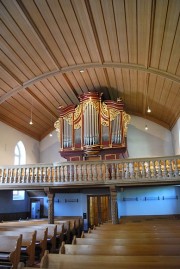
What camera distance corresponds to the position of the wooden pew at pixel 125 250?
15.7 feet

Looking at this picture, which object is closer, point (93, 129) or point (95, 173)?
point (95, 173)

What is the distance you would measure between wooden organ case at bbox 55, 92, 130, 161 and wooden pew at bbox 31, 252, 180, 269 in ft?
28.5

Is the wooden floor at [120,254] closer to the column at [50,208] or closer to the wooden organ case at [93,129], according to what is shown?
the column at [50,208]

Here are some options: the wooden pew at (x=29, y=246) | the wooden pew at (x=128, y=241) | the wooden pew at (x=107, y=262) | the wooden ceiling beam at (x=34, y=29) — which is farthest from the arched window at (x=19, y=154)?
the wooden pew at (x=107, y=262)

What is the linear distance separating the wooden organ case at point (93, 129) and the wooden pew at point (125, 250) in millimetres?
7756

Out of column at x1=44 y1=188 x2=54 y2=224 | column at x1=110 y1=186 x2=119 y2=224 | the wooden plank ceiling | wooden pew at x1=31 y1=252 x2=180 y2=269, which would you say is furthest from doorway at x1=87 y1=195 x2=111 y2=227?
wooden pew at x1=31 y1=252 x2=180 y2=269

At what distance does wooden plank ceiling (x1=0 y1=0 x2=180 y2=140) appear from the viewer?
24.6 ft

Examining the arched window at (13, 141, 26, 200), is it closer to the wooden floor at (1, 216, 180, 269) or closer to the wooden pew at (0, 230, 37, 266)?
the wooden pew at (0, 230, 37, 266)

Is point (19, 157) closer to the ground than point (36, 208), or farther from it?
farther from it

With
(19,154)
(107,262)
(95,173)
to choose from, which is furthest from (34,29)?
(19,154)

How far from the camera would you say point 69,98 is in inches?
579

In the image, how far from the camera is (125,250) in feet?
16.2

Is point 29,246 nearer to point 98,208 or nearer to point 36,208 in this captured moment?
point 98,208

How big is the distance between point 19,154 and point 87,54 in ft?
27.2
